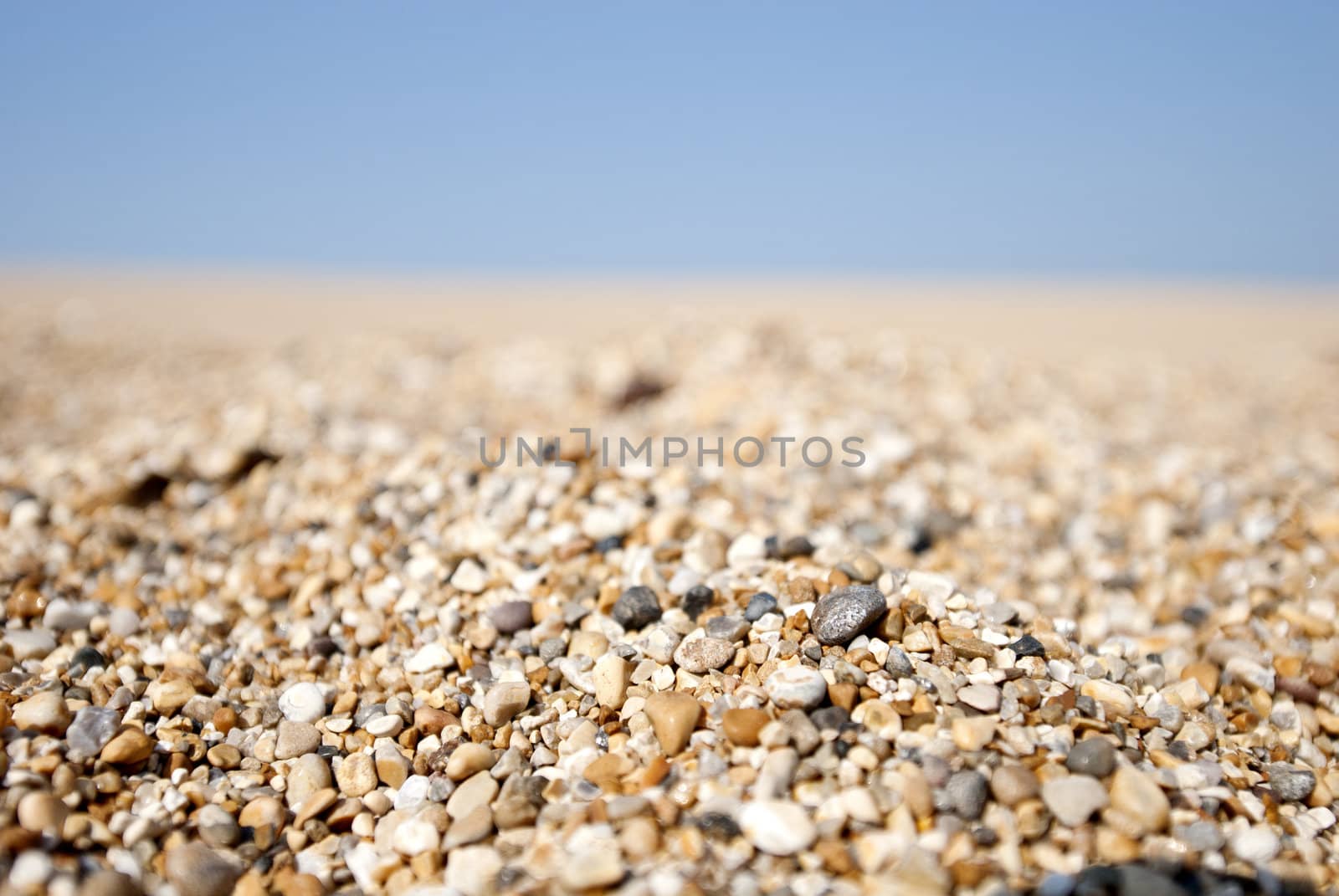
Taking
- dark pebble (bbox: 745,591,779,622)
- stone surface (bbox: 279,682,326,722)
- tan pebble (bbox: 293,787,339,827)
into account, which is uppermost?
dark pebble (bbox: 745,591,779,622)

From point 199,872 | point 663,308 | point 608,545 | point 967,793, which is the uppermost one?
point 663,308

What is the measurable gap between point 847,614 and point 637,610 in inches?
25.1

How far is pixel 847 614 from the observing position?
7.39 ft

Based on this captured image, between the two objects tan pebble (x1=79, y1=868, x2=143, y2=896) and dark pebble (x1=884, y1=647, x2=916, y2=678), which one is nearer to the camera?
tan pebble (x1=79, y1=868, x2=143, y2=896)

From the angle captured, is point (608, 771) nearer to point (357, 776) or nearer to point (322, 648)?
point (357, 776)

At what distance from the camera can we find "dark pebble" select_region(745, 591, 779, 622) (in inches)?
94.5

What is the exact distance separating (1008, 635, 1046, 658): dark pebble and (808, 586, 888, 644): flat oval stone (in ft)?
1.16

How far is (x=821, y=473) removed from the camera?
13.4 ft

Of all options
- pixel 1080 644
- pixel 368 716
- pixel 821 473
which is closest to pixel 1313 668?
pixel 1080 644

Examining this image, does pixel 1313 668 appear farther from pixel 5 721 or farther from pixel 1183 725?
pixel 5 721

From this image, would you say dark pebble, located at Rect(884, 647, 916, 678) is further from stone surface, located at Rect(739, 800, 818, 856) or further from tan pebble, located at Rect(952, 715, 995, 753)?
stone surface, located at Rect(739, 800, 818, 856)

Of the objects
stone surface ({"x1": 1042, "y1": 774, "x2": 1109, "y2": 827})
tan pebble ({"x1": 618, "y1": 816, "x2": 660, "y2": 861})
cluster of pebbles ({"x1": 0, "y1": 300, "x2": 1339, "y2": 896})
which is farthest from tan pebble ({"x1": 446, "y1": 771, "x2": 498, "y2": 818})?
stone surface ({"x1": 1042, "y1": 774, "x2": 1109, "y2": 827})

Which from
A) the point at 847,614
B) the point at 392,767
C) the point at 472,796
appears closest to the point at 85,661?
the point at 392,767

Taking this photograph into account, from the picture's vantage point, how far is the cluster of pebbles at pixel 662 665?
182cm
